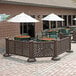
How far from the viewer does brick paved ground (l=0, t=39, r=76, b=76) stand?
8.80m

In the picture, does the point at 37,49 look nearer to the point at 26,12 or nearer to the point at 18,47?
the point at 18,47

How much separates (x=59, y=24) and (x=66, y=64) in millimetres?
16367

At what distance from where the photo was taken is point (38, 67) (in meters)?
9.83

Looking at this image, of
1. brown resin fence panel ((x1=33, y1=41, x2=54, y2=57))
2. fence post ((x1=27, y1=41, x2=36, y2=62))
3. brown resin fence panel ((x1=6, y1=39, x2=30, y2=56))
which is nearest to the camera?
fence post ((x1=27, y1=41, x2=36, y2=62))

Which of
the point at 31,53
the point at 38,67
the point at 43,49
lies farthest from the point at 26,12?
the point at 38,67

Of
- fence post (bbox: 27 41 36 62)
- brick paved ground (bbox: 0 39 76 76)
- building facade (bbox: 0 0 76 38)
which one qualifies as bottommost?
brick paved ground (bbox: 0 39 76 76)

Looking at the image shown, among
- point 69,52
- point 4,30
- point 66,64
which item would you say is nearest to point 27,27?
point 4,30

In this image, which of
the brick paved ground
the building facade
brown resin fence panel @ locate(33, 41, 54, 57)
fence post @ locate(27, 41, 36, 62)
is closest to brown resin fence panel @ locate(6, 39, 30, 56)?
fence post @ locate(27, 41, 36, 62)

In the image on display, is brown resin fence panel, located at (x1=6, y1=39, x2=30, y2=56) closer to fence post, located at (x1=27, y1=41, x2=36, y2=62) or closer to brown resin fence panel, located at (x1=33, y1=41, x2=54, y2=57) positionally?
fence post, located at (x1=27, y1=41, x2=36, y2=62)

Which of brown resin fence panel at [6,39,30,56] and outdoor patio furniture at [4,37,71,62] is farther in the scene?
brown resin fence panel at [6,39,30,56]

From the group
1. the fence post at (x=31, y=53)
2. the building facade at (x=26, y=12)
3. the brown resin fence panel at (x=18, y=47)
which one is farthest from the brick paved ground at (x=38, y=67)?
the building facade at (x=26, y=12)

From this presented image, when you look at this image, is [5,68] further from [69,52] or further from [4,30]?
[4,30]

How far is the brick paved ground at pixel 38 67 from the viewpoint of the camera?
8805 mm

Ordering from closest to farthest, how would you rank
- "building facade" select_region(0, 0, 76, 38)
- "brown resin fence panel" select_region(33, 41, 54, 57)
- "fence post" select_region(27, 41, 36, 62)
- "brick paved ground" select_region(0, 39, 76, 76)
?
"brick paved ground" select_region(0, 39, 76, 76) < "fence post" select_region(27, 41, 36, 62) < "brown resin fence panel" select_region(33, 41, 54, 57) < "building facade" select_region(0, 0, 76, 38)
